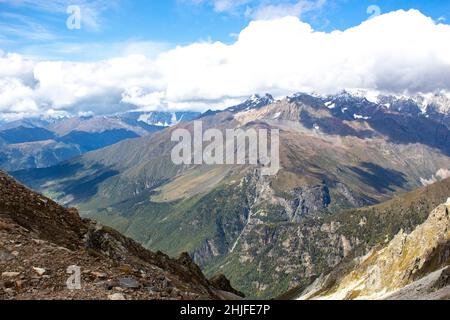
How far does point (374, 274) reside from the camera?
200 m

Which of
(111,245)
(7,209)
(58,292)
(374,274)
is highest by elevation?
(7,209)

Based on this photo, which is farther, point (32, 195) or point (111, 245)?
point (111, 245)

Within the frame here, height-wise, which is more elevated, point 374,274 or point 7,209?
point 7,209

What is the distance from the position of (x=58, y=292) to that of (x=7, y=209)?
46.0 feet

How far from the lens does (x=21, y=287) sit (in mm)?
19328

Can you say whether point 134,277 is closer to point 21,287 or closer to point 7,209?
point 21,287

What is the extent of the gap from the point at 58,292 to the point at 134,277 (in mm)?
4193
